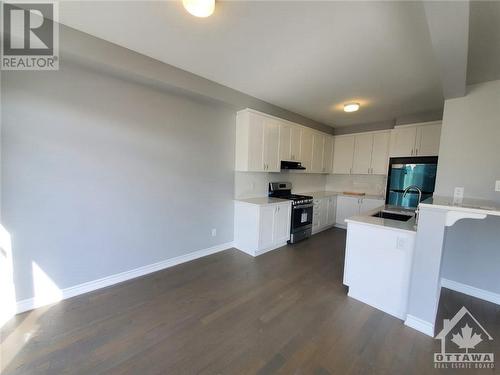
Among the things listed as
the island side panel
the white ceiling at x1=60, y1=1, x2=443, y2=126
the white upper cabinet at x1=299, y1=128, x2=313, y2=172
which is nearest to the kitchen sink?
the island side panel

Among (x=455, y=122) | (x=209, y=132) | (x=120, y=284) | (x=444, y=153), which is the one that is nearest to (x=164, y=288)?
(x=120, y=284)

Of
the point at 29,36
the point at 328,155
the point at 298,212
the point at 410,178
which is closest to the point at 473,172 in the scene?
the point at 410,178

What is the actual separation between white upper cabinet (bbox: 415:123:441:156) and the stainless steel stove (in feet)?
7.45

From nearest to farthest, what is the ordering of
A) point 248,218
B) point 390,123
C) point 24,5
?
point 24,5 → point 248,218 → point 390,123

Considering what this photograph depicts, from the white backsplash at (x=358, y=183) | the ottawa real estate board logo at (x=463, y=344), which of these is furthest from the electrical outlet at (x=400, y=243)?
the white backsplash at (x=358, y=183)

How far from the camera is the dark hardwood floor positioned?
151 cm

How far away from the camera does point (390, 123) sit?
15.1ft

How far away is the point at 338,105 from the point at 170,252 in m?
3.78

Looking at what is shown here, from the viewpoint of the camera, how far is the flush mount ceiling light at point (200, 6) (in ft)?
4.58

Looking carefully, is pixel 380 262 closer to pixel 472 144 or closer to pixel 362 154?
pixel 472 144

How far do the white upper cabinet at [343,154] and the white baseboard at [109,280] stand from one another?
393cm

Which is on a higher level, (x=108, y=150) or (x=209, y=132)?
(x=209, y=132)

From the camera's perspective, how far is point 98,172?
2.31m

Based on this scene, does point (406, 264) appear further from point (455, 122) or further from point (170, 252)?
point (170, 252)
